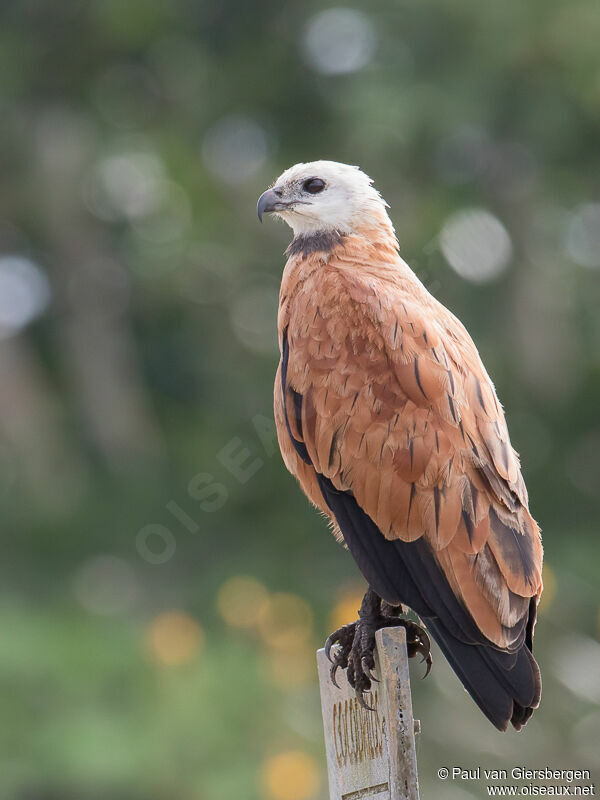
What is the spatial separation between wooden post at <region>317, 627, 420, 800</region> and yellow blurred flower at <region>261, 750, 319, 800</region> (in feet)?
11.0

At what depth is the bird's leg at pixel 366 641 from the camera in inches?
124

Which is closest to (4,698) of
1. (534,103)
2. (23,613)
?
(23,613)

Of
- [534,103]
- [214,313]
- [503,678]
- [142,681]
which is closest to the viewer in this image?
[503,678]

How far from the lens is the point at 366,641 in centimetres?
325

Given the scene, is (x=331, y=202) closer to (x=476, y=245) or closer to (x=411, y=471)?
(x=411, y=471)

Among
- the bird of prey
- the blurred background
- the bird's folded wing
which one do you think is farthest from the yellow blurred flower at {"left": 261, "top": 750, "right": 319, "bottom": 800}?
the bird's folded wing

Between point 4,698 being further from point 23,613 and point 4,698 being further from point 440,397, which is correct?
point 440,397

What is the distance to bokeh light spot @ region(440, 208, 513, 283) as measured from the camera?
7.74 meters

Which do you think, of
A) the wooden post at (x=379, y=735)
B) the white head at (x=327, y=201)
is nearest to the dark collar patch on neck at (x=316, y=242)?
the white head at (x=327, y=201)

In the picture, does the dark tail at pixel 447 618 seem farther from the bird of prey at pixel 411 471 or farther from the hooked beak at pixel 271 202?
the hooked beak at pixel 271 202

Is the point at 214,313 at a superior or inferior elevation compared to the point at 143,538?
superior

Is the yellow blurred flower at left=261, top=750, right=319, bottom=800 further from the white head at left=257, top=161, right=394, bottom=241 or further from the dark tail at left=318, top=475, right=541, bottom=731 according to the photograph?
the white head at left=257, top=161, right=394, bottom=241

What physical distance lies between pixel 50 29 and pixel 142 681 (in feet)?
24.5

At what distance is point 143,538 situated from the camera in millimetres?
8922
